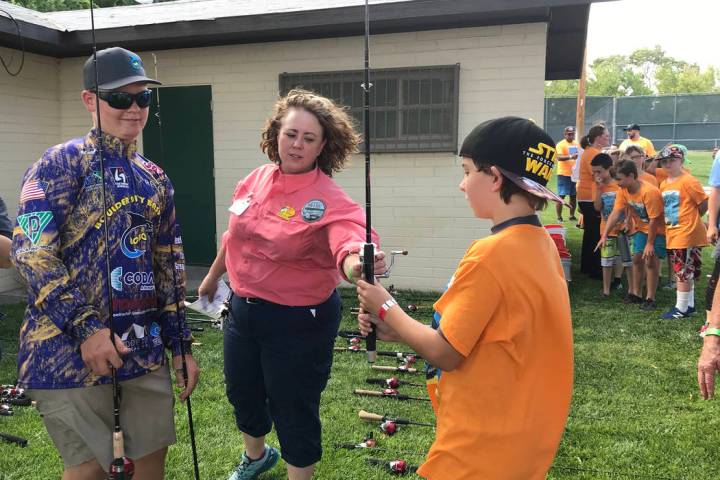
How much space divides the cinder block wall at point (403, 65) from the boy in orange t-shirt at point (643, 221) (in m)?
1.43

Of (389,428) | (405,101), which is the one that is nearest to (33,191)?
(389,428)

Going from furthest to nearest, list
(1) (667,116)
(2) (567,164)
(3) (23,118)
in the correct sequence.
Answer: (1) (667,116), (2) (567,164), (3) (23,118)

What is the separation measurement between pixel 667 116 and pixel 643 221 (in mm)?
27988

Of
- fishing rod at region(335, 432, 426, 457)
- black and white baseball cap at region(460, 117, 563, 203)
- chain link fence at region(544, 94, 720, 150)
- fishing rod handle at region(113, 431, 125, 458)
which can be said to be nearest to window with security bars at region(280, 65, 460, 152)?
fishing rod at region(335, 432, 426, 457)

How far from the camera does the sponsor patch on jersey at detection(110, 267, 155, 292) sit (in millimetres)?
2135

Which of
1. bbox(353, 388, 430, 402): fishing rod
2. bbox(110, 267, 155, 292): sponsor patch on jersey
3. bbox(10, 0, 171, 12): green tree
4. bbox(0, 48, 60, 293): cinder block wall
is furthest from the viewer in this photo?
bbox(10, 0, 171, 12): green tree

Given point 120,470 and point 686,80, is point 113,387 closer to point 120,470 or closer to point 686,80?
point 120,470

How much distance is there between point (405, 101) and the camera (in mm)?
7934

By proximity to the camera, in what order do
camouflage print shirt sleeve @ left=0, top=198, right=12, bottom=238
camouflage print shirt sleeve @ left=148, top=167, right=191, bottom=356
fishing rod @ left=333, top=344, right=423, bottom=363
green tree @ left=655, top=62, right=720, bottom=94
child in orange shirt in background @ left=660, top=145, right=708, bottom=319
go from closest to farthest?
camouflage print shirt sleeve @ left=148, top=167, right=191, bottom=356
camouflage print shirt sleeve @ left=0, top=198, right=12, bottom=238
fishing rod @ left=333, top=344, right=423, bottom=363
child in orange shirt in background @ left=660, top=145, right=708, bottom=319
green tree @ left=655, top=62, right=720, bottom=94

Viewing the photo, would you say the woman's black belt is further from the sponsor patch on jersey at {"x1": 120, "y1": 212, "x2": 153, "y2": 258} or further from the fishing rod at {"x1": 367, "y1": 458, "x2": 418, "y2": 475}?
the fishing rod at {"x1": 367, "y1": 458, "x2": 418, "y2": 475}

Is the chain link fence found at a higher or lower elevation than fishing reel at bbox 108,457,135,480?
higher

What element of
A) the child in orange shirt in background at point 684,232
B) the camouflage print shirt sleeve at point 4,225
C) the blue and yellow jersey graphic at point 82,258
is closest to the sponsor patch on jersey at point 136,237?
the blue and yellow jersey graphic at point 82,258

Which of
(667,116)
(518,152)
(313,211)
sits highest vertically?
(667,116)

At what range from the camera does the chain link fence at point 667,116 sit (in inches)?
1208
